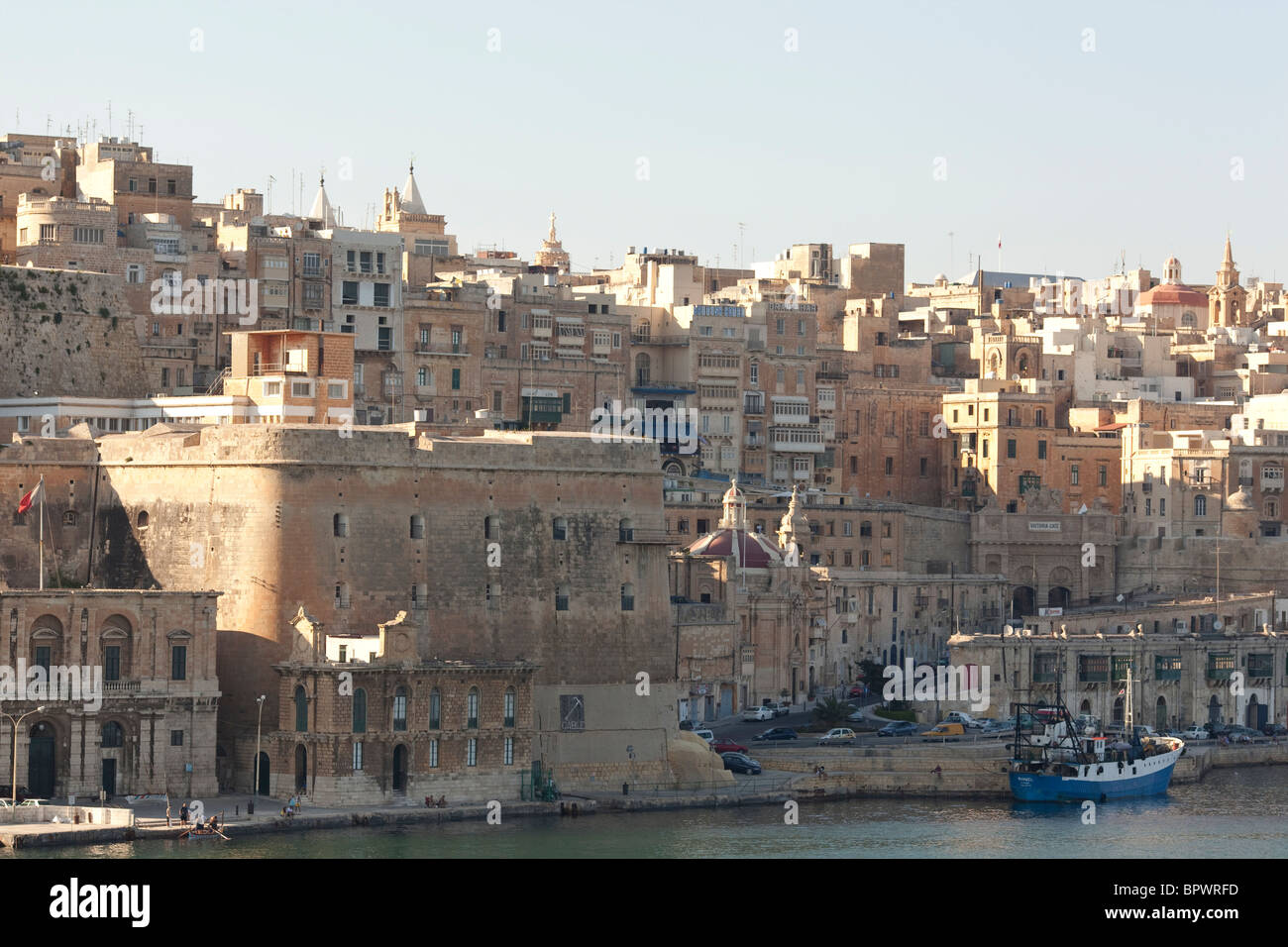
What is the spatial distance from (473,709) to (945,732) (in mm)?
17150

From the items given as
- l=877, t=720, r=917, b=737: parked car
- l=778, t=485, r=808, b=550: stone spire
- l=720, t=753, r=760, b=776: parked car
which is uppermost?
l=778, t=485, r=808, b=550: stone spire

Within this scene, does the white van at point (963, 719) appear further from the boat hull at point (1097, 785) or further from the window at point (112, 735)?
the window at point (112, 735)

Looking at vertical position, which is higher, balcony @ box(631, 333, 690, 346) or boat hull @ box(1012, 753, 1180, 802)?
balcony @ box(631, 333, 690, 346)

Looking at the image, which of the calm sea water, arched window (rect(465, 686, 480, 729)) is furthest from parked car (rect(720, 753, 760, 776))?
arched window (rect(465, 686, 480, 729))

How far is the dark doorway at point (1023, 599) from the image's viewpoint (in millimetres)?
105062

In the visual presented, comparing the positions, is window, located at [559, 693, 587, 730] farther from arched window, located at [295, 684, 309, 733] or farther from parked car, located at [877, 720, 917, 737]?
parked car, located at [877, 720, 917, 737]

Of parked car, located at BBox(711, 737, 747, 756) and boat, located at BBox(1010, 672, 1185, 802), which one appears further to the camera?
parked car, located at BBox(711, 737, 747, 756)

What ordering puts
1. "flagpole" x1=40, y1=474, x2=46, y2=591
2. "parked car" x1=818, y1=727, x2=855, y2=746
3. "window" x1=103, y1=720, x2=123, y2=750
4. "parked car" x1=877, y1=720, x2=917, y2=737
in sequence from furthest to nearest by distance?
"parked car" x1=877, y1=720, x2=917, y2=737 < "parked car" x1=818, y1=727, x2=855, y2=746 < "flagpole" x1=40, y1=474, x2=46, y2=591 < "window" x1=103, y1=720, x2=123, y2=750

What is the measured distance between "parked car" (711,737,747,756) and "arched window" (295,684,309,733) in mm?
12498

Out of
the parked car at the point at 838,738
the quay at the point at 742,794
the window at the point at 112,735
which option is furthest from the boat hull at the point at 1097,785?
the window at the point at 112,735

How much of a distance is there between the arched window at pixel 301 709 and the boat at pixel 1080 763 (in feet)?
60.0

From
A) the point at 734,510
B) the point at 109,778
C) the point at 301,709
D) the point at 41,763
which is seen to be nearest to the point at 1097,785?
the point at 734,510

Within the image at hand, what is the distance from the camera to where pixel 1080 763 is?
80.3 m

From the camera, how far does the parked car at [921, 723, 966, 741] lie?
8381 cm
